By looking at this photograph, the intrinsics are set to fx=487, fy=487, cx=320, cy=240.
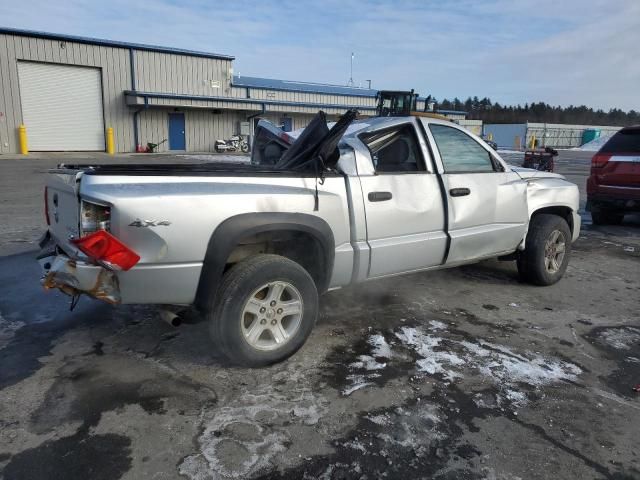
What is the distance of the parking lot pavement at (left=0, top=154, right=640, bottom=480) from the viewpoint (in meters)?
2.46

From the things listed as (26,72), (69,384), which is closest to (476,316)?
(69,384)

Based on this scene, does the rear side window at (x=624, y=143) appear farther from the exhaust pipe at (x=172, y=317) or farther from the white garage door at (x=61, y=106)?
the white garage door at (x=61, y=106)

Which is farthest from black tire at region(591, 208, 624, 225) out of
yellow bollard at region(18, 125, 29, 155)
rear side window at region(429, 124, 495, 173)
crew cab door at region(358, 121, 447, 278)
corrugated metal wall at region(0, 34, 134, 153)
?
yellow bollard at region(18, 125, 29, 155)

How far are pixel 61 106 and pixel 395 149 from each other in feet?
89.7

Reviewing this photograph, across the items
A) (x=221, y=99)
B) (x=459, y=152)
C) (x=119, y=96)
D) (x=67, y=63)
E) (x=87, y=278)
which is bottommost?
(x=87, y=278)

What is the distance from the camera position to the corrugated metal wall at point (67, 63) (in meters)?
24.5

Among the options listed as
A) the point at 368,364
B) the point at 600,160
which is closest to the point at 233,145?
the point at 600,160

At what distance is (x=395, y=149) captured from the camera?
14.1ft

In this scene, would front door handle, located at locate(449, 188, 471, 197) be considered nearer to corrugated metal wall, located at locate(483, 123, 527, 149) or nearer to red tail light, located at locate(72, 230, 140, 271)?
red tail light, located at locate(72, 230, 140, 271)

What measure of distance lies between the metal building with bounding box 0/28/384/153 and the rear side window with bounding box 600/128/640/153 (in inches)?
982

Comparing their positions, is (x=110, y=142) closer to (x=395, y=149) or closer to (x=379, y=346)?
(x=395, y=149)

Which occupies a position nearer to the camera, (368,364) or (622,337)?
(368,364)

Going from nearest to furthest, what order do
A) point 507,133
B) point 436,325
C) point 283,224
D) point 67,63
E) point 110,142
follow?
point 283,224, point 436,325, point 67,63, point 110,142, point 507,133

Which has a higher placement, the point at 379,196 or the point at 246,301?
the point at 379,196
